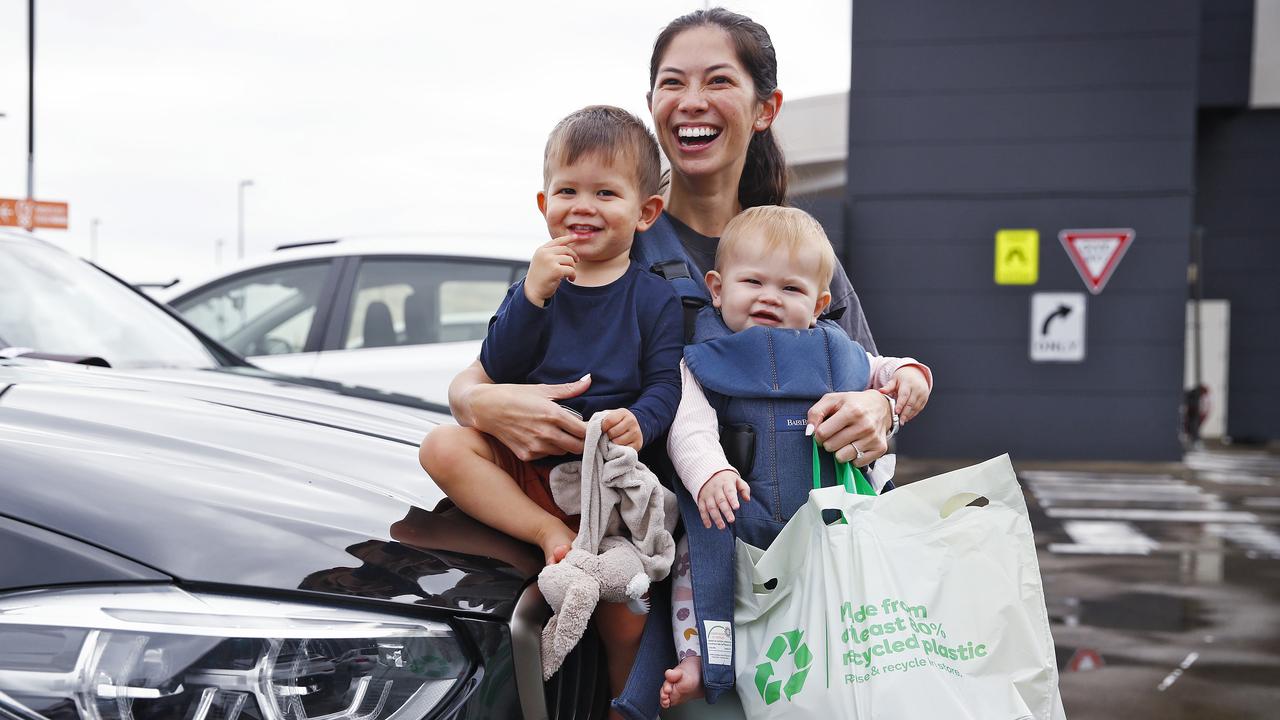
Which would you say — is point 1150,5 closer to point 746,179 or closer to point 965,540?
point 746,179

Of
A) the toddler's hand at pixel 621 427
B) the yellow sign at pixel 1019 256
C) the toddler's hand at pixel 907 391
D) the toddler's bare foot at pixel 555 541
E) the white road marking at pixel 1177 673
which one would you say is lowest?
the white road marking at pixel 1177 673

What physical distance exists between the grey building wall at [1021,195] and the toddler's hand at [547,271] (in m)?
11.8

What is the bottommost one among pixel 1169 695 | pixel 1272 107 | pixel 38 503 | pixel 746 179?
pixel 1169 695

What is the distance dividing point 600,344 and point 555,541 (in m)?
0.42

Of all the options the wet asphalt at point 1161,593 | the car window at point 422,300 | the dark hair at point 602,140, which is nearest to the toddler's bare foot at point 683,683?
the dark hair at point 602,140

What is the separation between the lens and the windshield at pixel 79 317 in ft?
9.37

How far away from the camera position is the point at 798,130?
20859 mm

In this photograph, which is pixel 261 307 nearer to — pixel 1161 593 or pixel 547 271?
pixel 547 271

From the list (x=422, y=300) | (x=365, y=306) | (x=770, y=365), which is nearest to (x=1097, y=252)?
(x=422, y=300)

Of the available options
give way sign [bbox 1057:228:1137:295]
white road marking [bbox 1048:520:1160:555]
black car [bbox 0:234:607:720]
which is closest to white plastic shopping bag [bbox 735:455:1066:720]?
black car [bbox 0:234:607:720]

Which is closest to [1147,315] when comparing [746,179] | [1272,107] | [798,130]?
[1272,107]

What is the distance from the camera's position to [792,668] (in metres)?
1.69

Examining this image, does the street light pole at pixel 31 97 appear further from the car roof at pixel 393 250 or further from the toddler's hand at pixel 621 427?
the toddler's hand at pixel 621 427

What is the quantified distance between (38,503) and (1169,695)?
4.42m
